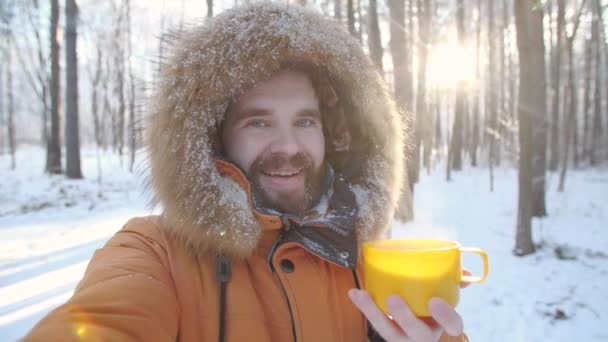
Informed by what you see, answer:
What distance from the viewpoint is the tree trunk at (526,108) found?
4.88 metres

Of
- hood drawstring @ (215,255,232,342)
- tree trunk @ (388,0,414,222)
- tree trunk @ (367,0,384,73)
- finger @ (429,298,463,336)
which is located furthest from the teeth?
tree trunk @ (367,0,384,73)

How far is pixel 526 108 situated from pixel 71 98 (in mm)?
11240

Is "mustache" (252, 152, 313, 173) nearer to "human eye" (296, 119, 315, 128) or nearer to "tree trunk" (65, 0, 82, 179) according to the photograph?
"human eye" (296, 119, 315, 128)

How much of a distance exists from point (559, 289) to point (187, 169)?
485cm

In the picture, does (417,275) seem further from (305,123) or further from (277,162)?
(305,123)

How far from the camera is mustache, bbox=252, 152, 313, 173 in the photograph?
1.61 m

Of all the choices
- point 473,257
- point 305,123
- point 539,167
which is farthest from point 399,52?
point 305,123

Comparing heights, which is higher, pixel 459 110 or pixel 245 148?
pixel 459 110

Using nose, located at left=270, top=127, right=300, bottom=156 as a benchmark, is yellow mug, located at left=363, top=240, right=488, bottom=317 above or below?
below

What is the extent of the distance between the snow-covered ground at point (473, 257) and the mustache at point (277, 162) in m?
0.55

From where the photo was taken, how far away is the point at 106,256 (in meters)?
1.17

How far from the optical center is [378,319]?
958 mm

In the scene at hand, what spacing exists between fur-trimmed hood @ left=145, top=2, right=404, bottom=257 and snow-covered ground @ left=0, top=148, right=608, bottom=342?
0.41 meters

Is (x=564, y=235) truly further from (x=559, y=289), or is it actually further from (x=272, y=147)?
(x=272, y=147)
